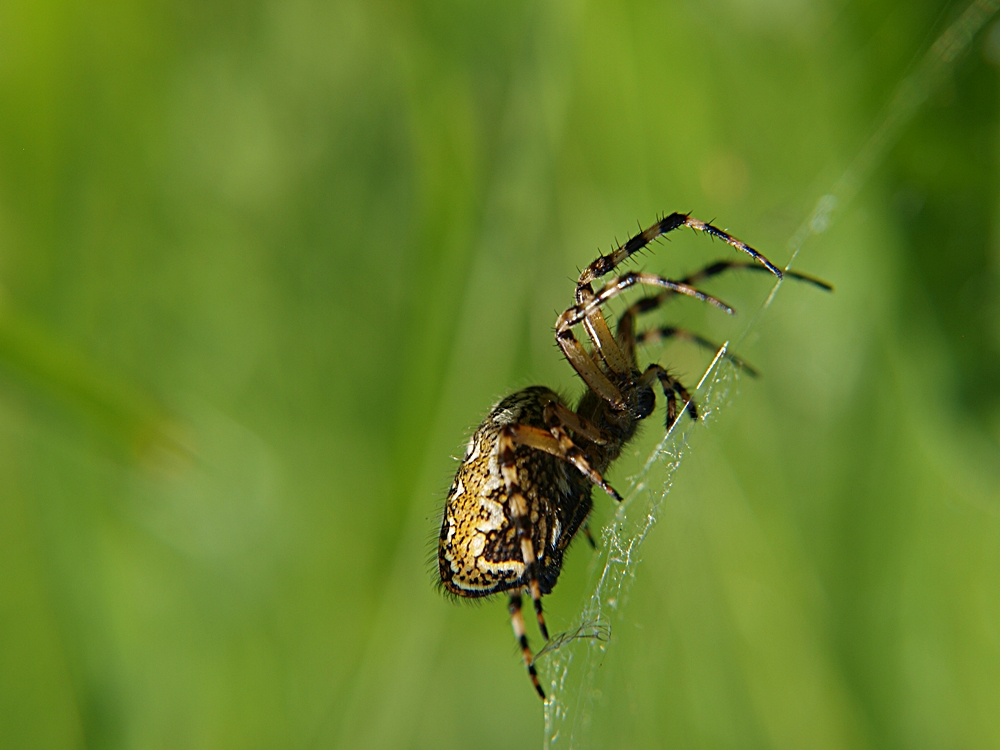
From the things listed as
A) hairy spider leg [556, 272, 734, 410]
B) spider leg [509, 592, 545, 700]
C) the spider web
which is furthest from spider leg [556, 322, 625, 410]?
spider leg [509, 592, 545, 700]

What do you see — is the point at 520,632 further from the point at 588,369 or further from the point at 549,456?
the point at 588,369

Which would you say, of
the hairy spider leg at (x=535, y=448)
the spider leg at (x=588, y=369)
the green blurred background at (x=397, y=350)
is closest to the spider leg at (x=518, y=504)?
the hairy spider leg at (x=535, y=448)

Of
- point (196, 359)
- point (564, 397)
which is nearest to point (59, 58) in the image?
point (196, 359)

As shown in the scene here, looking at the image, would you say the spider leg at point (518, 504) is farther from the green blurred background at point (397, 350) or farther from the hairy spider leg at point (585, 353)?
the green blurred background at point (397, 350)

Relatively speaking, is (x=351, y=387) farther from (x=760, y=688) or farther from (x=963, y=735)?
(x=963, y=735)

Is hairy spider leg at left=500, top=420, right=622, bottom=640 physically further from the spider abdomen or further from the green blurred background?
the green blurred background
